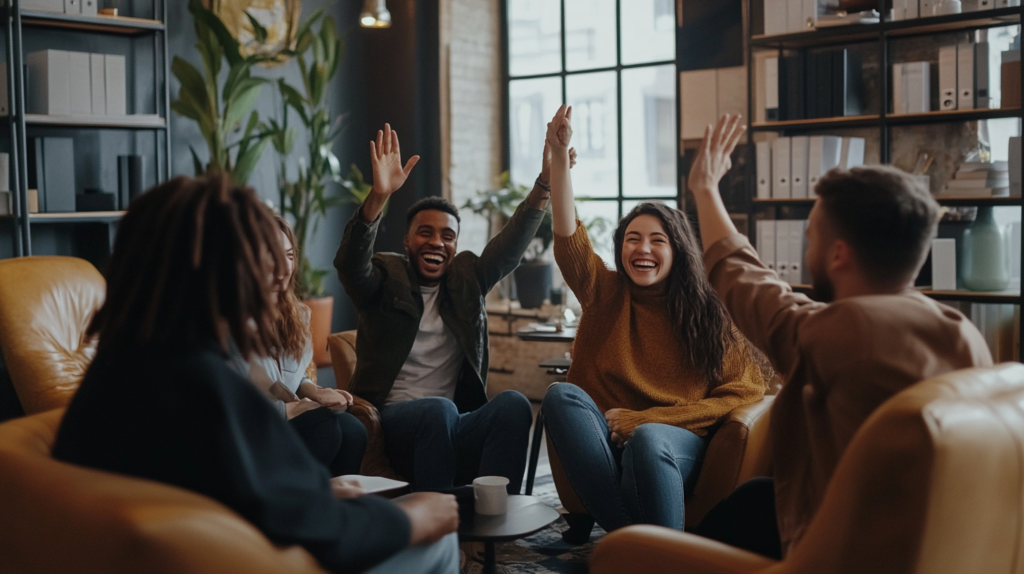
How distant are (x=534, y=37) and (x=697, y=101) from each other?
1471 millimetres

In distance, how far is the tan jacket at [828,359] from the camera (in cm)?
140

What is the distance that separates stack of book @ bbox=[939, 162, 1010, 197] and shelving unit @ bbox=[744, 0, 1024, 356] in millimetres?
35

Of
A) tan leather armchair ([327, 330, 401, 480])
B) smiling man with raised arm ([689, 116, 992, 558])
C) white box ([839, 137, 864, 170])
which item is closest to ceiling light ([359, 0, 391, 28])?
white box ([839, 137, 864, 170])

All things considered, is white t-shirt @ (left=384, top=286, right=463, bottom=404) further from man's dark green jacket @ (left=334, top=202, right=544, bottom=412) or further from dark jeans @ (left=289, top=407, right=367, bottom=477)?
dark jeans @ (left=289, top=407, right=367, bottom=477)

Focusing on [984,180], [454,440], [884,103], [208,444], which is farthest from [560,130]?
[984,180]

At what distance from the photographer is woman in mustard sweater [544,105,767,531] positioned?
8.15ft

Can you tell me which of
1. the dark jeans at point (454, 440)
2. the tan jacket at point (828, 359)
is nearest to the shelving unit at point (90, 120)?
the dark jeans at point (454, 440)

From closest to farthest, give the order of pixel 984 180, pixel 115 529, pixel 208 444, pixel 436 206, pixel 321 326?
pixel 115 529
pixel 208 444
pixel 436 206
pixel 984 180
pixel 321 326

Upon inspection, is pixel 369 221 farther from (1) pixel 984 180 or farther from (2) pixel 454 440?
(1) pixel 984 180

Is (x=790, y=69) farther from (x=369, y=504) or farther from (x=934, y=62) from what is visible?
(x=369, y=504)

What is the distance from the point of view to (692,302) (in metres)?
2.72

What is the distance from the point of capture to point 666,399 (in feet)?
8.71

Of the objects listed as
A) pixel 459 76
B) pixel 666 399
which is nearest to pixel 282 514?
pixel 666 399

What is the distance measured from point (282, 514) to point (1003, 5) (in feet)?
11.6
